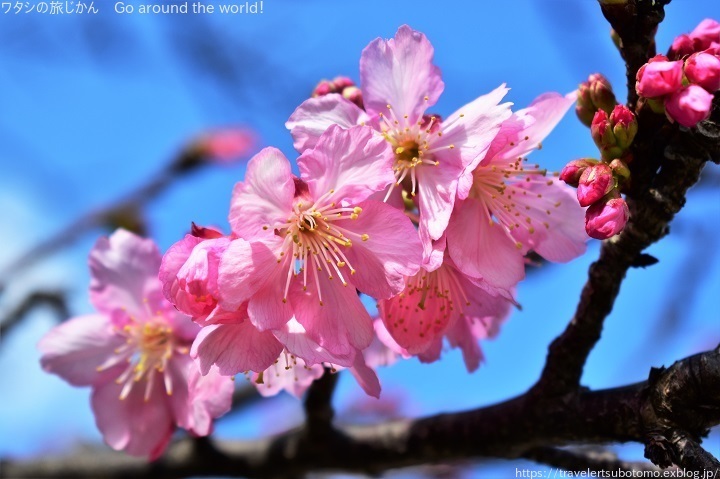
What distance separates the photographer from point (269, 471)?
2.62 metres

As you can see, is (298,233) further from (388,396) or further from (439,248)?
(388,396)

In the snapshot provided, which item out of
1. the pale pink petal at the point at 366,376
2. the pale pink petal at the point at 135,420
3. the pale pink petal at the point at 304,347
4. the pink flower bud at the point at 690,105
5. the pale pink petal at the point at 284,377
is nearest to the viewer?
the pink flower bud at the point at 690,105

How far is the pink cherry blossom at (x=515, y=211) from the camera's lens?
1.74 m

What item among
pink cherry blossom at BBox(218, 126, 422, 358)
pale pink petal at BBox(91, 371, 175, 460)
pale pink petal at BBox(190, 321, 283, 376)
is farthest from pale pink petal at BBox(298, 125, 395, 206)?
pale pink petal at BBox(91, 371, 175, 460)

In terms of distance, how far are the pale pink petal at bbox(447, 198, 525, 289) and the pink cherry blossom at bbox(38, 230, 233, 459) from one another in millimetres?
919

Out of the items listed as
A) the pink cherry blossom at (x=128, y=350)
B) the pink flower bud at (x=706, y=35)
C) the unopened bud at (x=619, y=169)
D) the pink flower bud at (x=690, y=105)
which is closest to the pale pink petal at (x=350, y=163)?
the unopened bud at (x=619, y=169)

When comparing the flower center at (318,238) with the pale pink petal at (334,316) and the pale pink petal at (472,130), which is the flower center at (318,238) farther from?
the pale pink petal at (472,130)

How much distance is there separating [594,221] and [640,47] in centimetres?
45

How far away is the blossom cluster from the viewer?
1.62 metres

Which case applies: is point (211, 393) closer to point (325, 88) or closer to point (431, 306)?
point (431, 306)

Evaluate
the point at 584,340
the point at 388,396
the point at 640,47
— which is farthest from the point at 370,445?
the point at 388,396

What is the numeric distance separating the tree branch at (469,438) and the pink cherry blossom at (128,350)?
46 centimetres

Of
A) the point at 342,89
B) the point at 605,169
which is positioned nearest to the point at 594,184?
the point at 605,169

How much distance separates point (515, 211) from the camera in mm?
1895
